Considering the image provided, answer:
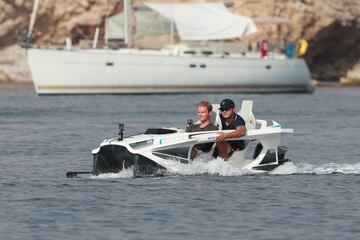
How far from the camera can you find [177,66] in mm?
73562

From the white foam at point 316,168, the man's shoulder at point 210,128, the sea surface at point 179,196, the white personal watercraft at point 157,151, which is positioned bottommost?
the sea surface at point 179,196

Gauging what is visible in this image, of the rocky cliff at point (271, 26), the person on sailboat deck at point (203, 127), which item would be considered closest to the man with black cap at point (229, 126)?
the person on sailboat deck at point (203, 127)

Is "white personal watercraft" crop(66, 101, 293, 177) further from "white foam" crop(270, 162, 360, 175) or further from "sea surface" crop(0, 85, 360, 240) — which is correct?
"white foam" crop(270, 162, 360, 175)

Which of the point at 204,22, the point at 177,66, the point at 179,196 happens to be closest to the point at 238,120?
the point at 179,196

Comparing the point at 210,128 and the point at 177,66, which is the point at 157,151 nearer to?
the point at 210,128

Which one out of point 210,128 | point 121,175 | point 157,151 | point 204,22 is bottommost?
point 121,175

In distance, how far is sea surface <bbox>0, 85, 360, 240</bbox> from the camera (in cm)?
1955

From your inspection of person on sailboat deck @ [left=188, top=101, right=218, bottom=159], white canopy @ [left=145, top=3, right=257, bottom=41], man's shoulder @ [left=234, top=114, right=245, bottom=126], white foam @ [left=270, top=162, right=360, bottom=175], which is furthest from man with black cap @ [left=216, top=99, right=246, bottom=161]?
white canopy @ [left=145, top=3, right=257, bottom=41]

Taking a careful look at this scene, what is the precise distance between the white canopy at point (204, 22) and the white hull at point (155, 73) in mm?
1386

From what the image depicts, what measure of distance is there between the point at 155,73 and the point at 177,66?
1.33 m

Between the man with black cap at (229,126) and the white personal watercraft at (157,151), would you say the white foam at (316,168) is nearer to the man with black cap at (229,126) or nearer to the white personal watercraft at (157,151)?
the white personal watercraft at (157,151)

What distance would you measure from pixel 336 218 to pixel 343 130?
21806 mm

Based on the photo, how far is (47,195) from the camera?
2336 cm

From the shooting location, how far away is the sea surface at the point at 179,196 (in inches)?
770
